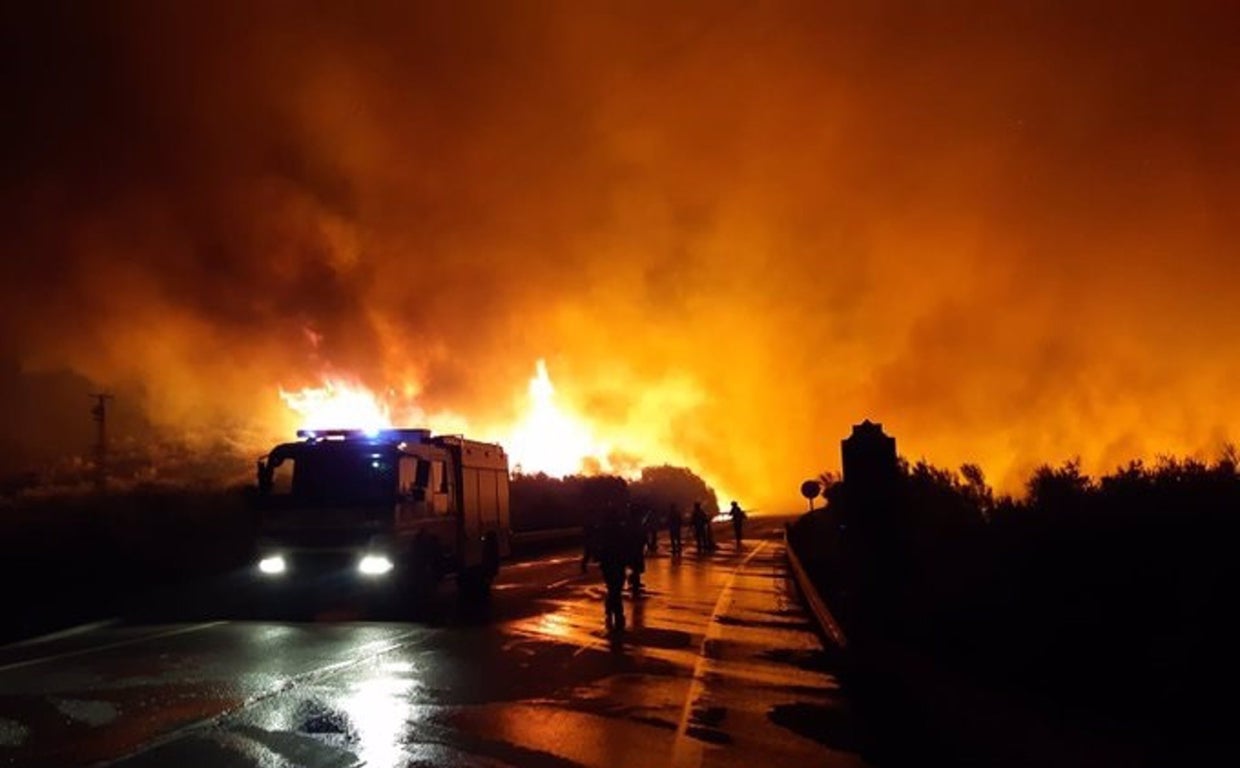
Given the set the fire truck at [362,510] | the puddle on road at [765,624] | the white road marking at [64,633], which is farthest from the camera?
the fire truck at [362,510]

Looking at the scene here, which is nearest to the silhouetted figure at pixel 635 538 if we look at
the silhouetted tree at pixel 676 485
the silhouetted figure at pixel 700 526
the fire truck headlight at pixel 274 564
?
the fire truck headlight at pixel 274 564

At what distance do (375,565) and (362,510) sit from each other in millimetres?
873

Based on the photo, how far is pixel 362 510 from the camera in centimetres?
1554

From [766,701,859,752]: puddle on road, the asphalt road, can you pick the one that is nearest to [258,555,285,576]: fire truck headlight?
the asphalt road

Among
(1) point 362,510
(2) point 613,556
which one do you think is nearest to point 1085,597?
(2) point 613,556

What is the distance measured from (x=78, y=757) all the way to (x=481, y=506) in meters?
12.5

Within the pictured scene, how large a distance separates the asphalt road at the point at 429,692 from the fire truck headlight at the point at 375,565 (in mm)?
760

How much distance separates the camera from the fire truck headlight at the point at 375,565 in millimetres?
15188

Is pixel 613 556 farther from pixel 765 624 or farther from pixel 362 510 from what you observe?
→ pixel 362 510

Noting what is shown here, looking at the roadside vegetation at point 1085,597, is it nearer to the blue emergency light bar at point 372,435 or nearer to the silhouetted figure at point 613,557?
the silhouetted figure at point 613,557

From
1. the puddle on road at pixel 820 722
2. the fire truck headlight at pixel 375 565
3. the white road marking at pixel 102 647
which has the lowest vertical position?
the puddle on road at pixel 820 722

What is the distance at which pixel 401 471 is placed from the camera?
16000 mm

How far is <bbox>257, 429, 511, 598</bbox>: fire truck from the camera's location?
15.4 meters

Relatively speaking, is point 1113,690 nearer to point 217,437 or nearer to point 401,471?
point 401,471
